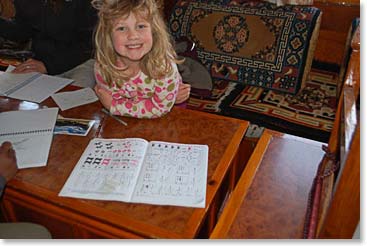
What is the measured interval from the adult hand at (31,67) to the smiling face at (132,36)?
812mm

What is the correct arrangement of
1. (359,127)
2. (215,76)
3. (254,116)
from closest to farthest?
1. (359,127)
2. (254,116)
3. (215,76)

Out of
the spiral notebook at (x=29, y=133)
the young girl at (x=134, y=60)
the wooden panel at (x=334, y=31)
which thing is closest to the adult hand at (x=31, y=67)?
the spiral notebook at (x=29, y=133)

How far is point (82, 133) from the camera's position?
1304mm

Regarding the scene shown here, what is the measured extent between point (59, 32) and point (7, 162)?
1146 millimetres

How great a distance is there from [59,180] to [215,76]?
152 cm

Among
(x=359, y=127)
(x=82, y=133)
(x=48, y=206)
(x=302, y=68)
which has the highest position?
(x=359, y=127)

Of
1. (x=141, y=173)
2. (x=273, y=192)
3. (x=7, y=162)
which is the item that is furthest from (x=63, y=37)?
(x=273, y=192)

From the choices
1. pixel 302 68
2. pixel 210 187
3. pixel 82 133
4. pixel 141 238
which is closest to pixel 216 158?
pixel 210 187

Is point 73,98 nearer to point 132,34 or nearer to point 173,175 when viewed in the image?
point 132,34

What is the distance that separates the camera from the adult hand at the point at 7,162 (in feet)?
3.57

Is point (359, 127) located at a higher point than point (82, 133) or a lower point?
higher

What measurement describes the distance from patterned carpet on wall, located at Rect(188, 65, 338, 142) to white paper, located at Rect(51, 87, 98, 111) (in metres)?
0.73

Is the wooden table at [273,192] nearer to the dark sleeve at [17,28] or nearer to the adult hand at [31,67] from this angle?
the adult hand at [31,67]

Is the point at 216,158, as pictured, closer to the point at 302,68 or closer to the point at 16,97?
the point at 16,97
